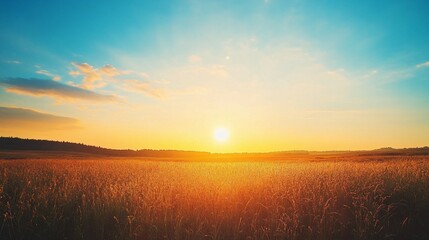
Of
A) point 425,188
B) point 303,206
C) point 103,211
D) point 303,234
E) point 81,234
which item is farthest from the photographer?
point 425,188

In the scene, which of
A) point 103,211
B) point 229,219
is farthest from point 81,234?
point 229,219

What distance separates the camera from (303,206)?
19.5 feet

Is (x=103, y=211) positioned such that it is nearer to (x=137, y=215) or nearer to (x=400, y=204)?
(x=137, y=215)

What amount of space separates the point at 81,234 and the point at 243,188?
167 inches

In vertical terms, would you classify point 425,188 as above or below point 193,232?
above

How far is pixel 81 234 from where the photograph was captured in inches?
165

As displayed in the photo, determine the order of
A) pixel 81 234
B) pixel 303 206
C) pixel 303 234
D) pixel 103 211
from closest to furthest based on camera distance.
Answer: pixel 81 234
pixel 303 234
pixel 103 211
pixel 303 206

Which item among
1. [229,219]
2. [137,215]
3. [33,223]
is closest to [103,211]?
[137,215]

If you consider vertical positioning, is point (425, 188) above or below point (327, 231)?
above

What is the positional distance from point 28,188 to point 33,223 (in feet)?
9.73

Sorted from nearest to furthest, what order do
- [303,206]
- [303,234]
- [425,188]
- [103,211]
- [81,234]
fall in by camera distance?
[81,234] < [303,234] < [103,211] < [303,206] < [425,188]

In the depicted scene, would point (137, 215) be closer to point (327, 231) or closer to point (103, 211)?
point (103, 211)

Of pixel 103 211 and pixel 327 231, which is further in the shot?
pixel 103 211

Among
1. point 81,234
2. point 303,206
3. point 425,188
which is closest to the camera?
point 81,234
